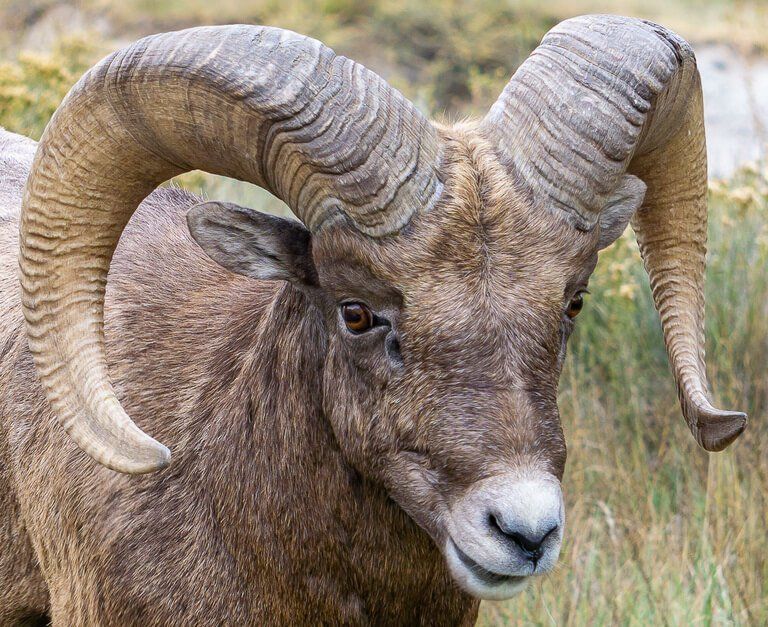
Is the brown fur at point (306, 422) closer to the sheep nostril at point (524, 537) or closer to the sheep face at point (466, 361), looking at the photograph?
the sheep face at point (466, 361)

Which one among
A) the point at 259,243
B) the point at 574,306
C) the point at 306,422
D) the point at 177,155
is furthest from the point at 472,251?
the point at 177,155

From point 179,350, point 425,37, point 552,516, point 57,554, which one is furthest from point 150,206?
point 425,37

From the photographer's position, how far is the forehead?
147 inches

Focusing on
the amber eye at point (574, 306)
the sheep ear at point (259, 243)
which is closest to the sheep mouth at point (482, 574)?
the amber eye at point (574, 306)

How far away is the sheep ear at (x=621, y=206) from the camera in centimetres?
444

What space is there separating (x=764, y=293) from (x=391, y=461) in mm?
4998

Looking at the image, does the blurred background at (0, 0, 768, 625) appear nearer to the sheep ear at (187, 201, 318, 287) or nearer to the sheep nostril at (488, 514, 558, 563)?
the sheep ear at (187, 201, 318, 287)

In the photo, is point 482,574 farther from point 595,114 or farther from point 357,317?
point 595,114

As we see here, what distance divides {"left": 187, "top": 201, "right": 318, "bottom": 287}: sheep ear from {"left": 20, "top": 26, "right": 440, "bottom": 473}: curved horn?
6.2 inches

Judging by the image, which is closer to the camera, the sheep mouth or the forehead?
the sheep mouth

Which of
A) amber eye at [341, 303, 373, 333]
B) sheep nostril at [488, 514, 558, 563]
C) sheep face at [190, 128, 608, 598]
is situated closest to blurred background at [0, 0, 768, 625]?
sheep face at [190, 128, 608, 598]

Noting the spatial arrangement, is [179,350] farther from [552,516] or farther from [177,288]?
[552,516]

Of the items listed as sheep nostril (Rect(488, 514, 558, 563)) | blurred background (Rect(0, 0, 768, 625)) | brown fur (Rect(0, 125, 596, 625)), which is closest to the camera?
sheep nostril (Rect(488, 514, 558, 563))

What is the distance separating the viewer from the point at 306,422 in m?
4.24
